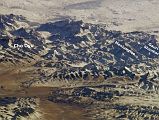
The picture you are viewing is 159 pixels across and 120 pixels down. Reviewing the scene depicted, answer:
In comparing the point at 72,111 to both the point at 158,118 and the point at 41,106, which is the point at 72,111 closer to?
the point at 41,106

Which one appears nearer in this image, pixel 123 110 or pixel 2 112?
pixel 2 112

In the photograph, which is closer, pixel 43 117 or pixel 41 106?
pixel 43 117

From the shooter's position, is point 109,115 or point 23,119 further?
point 109,115

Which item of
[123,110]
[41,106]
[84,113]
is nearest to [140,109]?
[123,110]

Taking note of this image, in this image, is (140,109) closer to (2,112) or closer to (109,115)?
(109,115)

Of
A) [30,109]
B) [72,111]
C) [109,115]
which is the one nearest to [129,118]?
[109,115]

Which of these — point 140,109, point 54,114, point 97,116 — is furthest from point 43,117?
point 140,109

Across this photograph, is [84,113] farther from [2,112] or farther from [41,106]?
[2,112]
